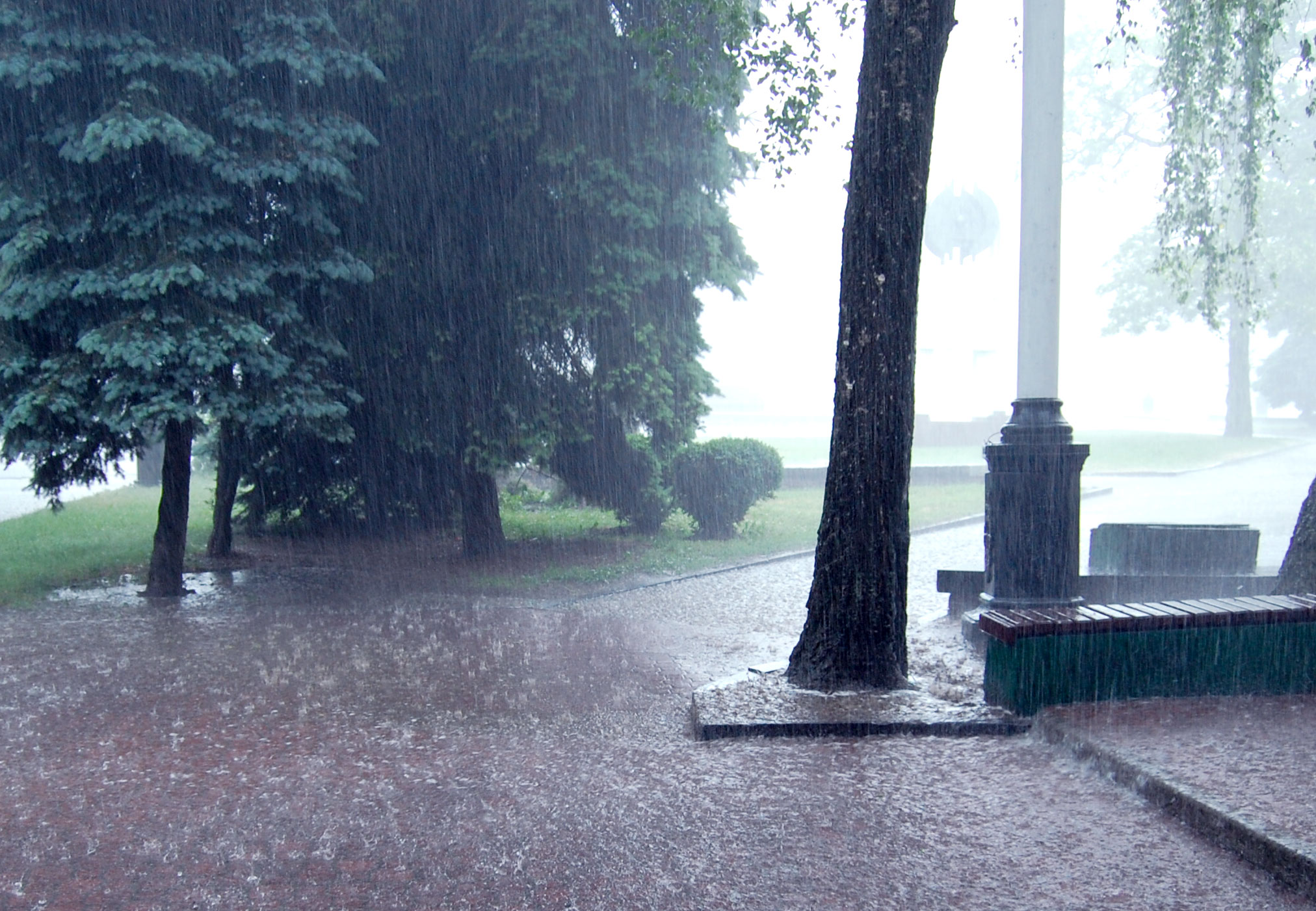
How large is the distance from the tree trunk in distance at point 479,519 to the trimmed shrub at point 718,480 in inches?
106

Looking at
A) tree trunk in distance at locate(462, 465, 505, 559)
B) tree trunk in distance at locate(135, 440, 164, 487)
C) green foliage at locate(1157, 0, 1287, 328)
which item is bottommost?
tree trunk in distance at locate(462, 465, 505, 559)

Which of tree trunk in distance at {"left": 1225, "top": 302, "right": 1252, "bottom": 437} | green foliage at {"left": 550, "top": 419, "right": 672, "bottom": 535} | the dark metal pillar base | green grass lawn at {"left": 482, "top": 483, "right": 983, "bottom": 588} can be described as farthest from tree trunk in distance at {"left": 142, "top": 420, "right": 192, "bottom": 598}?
tree trunk in distance at {"left": 1225, "top": 302, "right": 1252, "bottom": 437}

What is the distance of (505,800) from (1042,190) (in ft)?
17.3

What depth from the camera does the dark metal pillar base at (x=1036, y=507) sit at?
731cm

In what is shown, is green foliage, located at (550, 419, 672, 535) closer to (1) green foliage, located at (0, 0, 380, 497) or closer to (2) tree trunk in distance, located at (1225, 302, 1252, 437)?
(1) green foliage, located at (0, 0, 380, 497)

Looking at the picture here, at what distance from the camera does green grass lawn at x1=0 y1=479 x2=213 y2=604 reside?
37.6 feet

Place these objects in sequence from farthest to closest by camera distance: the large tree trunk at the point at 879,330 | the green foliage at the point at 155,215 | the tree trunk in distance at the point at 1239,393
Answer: the tree trunk in distance at the point at 1239,393, the green foliage at the point at 155,215, the large tree trunk at the point at 879,330

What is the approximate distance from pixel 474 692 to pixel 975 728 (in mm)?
2993

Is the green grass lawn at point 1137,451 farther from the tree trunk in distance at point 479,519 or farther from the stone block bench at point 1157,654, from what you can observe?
the stone block bench at point 1157,654

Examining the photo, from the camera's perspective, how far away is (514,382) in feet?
39.2

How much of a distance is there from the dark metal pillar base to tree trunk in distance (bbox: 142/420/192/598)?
720 cm

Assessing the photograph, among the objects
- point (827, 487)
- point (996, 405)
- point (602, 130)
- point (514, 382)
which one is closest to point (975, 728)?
point (827, 487)

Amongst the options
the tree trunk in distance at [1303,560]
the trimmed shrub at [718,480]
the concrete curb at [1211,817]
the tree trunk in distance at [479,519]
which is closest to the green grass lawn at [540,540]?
the trimmed shrub at [718,480]

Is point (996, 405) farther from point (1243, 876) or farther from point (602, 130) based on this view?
point (1243, 876)
